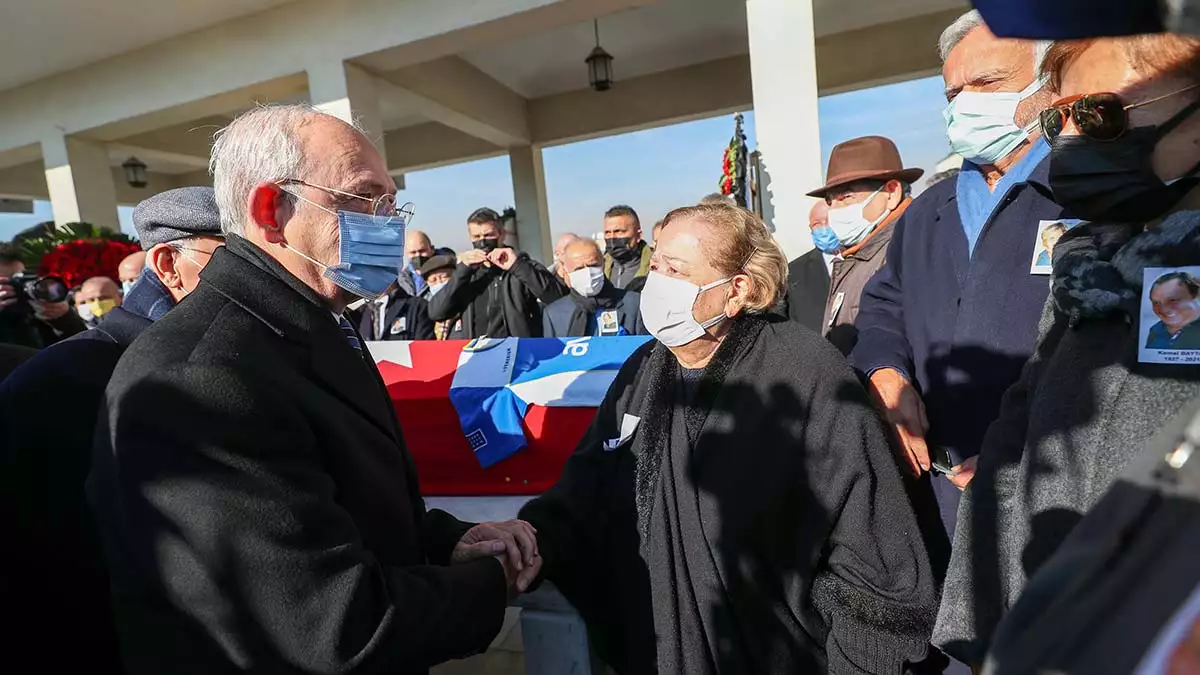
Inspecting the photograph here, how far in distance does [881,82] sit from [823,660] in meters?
8.04

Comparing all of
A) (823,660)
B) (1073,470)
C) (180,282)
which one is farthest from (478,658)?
(1073,470)

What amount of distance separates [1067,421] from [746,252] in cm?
112

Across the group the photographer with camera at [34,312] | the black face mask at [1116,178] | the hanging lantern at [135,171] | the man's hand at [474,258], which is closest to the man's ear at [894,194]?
the black face mask at [1116,178]

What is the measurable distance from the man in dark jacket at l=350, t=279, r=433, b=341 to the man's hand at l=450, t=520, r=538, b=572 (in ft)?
13.3

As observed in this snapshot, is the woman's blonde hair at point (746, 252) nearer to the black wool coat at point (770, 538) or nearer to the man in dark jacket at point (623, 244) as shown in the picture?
the black wool coat at point (770, 538)

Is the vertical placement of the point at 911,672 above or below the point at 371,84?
below

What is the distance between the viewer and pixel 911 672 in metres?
1.56

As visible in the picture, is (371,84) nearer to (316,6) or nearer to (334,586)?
(316,6)

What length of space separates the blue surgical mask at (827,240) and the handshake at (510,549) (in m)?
2.42

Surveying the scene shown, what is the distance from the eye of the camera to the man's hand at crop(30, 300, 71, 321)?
4.14 meters

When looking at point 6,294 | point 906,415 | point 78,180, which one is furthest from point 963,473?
point 78,180

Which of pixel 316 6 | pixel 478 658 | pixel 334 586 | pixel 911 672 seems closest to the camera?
pixel 334 586

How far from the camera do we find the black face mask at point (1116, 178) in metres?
0.91

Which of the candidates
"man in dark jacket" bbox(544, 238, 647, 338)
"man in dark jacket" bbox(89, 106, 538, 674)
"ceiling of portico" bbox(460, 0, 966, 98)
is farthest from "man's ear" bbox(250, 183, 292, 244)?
"ceiling of portico" bbox(460, 0, 966, 98)
